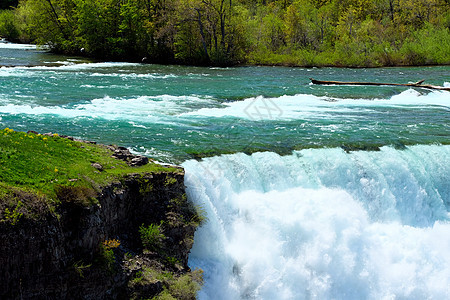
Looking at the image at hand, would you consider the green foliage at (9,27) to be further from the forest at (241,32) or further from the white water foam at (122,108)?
the white water foam at (122,108)

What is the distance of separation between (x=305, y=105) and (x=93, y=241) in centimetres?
1457

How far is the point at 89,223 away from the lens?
24.7 ft

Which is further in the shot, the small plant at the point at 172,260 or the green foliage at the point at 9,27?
the green foliage at the point at 9,27

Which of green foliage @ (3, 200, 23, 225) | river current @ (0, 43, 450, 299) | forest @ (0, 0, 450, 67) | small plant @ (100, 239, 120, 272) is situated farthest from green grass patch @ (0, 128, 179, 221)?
forest @ (0, 0, 450, 67)

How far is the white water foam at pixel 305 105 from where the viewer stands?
18.2 m

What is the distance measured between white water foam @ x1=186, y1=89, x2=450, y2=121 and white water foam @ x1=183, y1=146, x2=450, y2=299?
5.57m

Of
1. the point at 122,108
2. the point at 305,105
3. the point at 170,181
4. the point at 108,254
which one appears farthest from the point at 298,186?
the point at 305,105

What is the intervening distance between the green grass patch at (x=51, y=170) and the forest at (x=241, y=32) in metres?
31.4

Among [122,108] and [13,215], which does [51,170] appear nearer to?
[13,215]

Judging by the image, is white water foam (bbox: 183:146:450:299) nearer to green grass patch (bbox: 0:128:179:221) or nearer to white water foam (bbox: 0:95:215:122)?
green grass patch (bbox: 0:128:179:221)

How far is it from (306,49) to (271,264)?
1433 inches

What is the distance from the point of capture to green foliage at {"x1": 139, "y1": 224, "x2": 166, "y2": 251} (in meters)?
8.65

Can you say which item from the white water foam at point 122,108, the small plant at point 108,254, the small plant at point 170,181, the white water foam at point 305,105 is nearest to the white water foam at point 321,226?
the small plant at point 170,181

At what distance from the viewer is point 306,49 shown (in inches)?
1729
